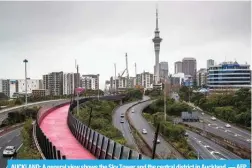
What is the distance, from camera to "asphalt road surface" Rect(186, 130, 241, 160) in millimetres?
28719

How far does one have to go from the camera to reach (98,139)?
41.3 feet

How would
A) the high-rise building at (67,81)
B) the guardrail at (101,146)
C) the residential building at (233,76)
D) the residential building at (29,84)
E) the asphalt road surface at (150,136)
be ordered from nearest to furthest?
the guardrail at (101,146) < the asphalt road surface at (150,136) < the residential building at (233,76) < the high-rise building at (67,81) < the residential building at (29,84)

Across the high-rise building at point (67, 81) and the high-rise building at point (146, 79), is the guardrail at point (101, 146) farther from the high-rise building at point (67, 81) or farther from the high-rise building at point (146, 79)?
the high-rise building at point (146, 79)

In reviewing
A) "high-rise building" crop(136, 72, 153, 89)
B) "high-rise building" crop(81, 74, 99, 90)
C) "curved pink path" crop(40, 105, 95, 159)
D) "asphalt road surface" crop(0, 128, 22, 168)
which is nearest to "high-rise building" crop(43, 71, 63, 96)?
"high-rise building" crop(81, 74, 99, 90)

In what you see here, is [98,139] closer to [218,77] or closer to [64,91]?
[218,77]

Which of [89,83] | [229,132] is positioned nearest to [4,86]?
[89,83]

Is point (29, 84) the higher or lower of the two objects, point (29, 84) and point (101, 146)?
the higher

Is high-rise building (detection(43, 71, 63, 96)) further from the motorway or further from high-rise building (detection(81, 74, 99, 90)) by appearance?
the motorway

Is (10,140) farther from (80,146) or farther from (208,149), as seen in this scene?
(80,146)

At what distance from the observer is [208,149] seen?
3184 centimetres

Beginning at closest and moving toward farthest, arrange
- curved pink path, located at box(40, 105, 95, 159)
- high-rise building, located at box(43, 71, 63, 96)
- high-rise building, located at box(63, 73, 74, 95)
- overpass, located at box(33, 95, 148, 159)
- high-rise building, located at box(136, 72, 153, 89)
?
overpass, located at box(33, 95, 148, 159) → curved pink path, located at box(40, 105, 95, 159) → high-rise building, located at box(63, 73, 74, 95) → high-rise building, located at box(43, 71, 63, 96) → high-rise building, located at box(136, 72, 153, 89)

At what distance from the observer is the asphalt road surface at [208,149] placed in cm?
2872

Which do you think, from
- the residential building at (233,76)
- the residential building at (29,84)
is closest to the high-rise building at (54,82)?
the residential building at (29,84)

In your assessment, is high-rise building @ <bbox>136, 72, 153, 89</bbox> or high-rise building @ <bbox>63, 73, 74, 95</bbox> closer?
high-rise building @ <bbox>63, 73, 74, 95</bbox>
